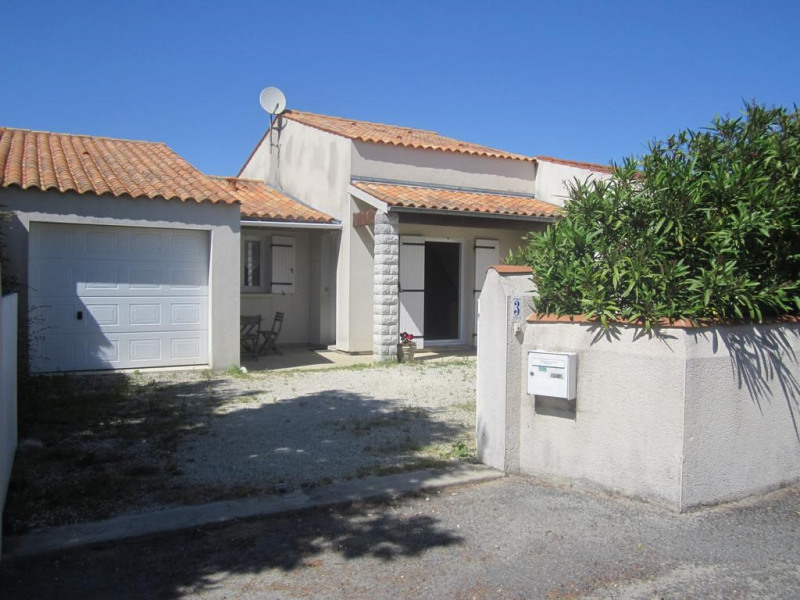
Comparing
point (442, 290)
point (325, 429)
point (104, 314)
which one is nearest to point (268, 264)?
point (442, 290)

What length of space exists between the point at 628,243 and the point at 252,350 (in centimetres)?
923

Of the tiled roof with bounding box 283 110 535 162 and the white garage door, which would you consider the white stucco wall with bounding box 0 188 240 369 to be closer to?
the white garage door

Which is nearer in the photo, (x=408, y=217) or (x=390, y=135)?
(x=408, y=217)

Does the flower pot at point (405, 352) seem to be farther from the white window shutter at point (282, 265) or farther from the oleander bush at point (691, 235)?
the oleander bush at point (691, 235)

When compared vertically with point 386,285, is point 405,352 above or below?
below

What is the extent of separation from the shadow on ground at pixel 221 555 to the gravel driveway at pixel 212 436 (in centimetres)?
61

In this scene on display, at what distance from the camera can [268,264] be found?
14570mm

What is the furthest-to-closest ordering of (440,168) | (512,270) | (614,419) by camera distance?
(440,168) → (512,270) → (614,419)

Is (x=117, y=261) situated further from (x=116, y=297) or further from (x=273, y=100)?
(x=273, y=100)

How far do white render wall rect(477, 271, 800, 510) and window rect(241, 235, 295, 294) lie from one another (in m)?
9.37

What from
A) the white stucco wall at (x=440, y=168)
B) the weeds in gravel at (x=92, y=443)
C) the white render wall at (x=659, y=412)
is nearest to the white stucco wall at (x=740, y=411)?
the white render wall at (x=659, y=412)

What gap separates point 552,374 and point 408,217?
7.25 metres

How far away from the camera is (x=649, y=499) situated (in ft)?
16.0

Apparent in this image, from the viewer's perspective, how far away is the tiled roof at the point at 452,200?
11805 millimetres
